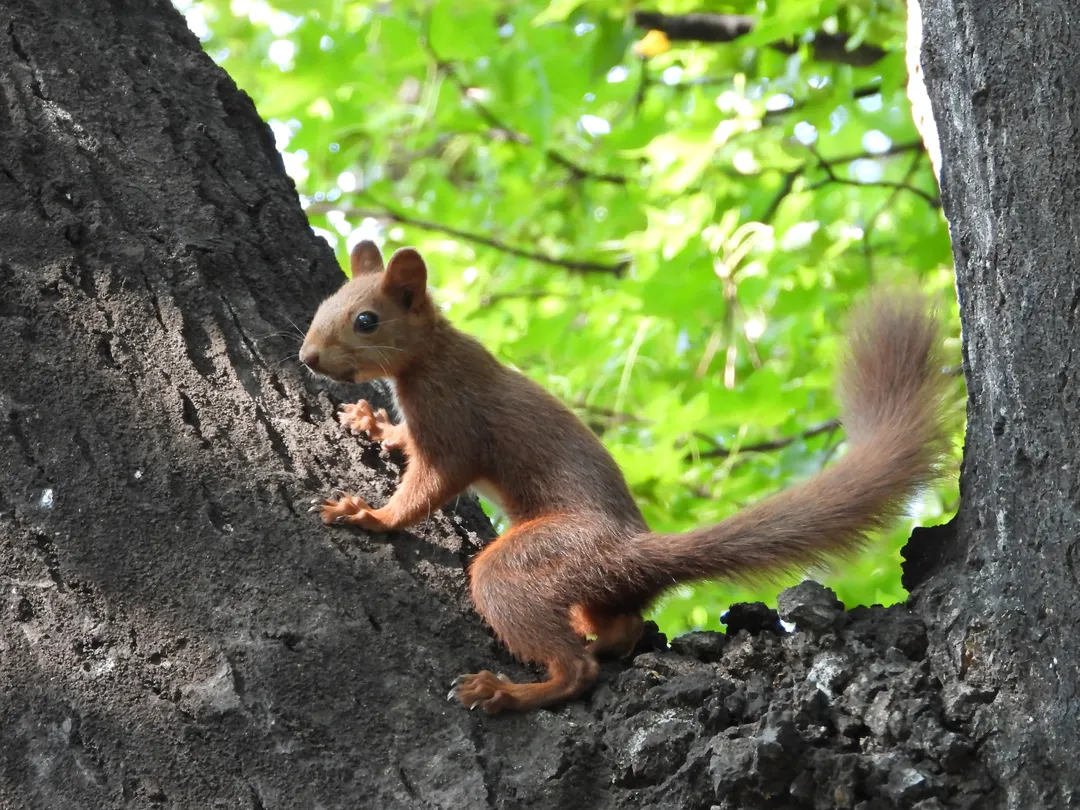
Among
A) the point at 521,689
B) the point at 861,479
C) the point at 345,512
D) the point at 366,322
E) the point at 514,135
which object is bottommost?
the point at 521,689

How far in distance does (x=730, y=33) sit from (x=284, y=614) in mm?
3942

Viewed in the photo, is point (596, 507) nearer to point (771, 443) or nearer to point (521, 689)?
point (521, 689)

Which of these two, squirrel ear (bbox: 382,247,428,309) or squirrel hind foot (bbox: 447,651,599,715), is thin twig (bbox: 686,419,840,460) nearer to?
squirrel ear (bbox: 382,247,428,309)

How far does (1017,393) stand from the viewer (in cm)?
162

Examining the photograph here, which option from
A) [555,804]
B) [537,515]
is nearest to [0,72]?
[537,515]

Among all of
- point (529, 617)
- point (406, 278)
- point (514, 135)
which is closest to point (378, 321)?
point (406, 278)

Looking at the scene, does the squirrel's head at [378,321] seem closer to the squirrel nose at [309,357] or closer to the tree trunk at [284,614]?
the squirrel nose at [309,357]

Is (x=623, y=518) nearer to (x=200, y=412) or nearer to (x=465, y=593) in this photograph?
(x=465, y=593)

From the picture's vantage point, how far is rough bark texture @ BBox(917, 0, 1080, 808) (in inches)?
59.9

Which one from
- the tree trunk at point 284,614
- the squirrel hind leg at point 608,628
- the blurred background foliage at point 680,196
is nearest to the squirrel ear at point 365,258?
the tree trunk at point 284,614

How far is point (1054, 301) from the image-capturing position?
1.59 meters

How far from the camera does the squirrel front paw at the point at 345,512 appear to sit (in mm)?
2129

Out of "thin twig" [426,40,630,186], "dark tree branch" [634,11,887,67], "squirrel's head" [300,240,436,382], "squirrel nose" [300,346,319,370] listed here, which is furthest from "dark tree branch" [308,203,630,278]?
"squirrel nose" [300,346,319,370]

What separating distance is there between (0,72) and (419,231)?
155 inches
